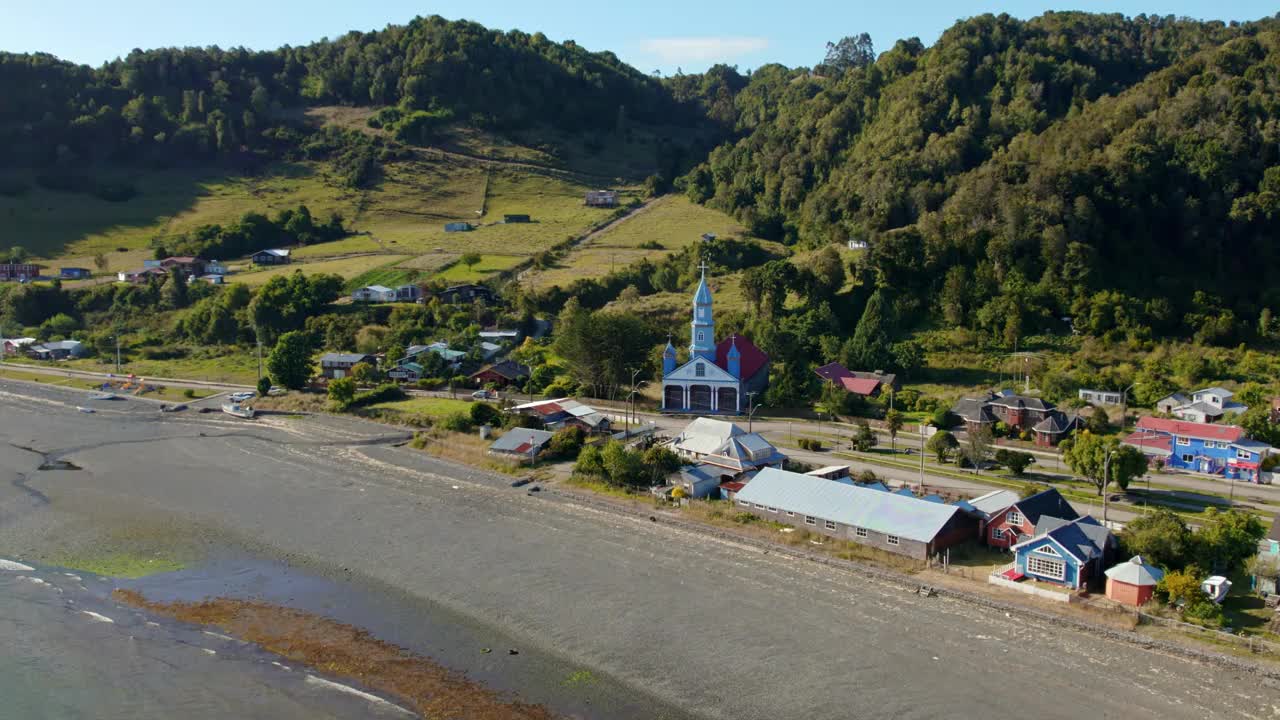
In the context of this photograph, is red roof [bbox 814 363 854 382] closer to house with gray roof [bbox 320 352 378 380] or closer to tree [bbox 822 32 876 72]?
house with gray roof [bbox 320 352 378 380]

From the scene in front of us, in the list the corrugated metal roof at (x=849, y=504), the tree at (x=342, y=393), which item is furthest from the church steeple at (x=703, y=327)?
the tree at (x=342, y=393)

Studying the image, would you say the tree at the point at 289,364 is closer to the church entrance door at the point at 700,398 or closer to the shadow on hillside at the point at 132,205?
the church entrance door at the point at 700,398

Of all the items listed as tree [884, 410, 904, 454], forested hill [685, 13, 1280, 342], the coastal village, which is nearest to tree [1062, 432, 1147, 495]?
the coastal village

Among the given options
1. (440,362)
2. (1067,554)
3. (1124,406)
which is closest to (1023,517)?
(1067,554)

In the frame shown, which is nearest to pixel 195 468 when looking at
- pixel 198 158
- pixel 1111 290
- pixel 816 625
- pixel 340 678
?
pixel 340 678

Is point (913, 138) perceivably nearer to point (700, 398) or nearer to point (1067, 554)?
point (700, 398)

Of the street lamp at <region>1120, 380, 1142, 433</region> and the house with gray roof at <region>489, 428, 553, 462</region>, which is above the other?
the street lamp at <region>1120, 380, 1142, 433</region>
